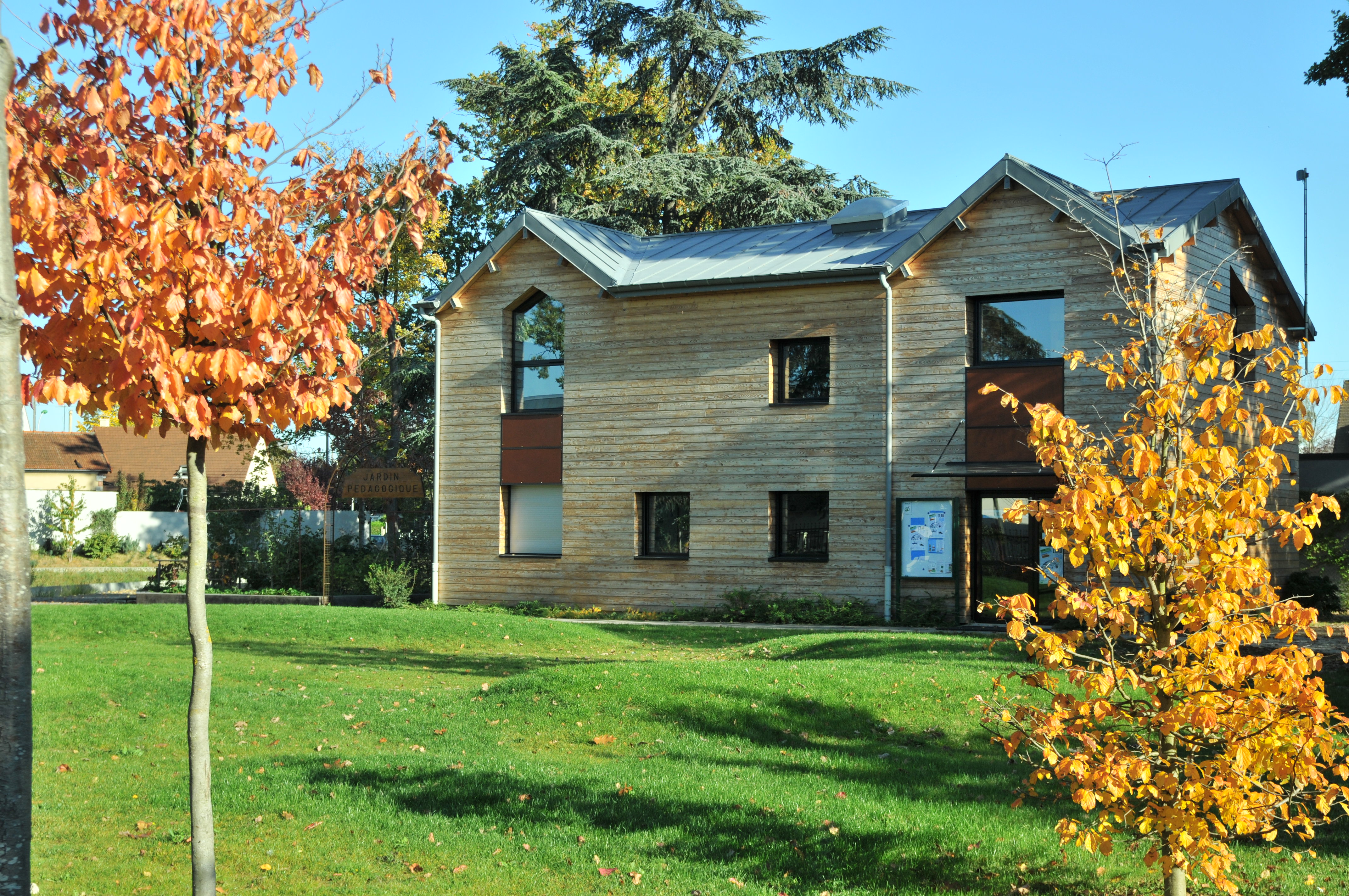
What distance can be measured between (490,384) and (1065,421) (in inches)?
830

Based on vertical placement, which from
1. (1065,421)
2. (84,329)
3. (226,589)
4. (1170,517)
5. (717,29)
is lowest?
(226,589)

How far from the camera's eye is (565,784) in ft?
26.2

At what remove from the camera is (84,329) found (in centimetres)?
500

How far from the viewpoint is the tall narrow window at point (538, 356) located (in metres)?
24.9

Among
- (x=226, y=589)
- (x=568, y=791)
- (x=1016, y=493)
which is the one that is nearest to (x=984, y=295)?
(x=1016, y=493)

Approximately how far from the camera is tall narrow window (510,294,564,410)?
24.9 m

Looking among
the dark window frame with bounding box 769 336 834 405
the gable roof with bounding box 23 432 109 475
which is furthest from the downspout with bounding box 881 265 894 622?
the gable roof with bounding box 23 432 109 475

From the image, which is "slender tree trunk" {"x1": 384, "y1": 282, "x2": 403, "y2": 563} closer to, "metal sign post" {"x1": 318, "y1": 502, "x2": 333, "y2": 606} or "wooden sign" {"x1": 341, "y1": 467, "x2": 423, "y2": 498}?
"metal sign post" {"x1": 318, "y1": 502, "x2": 333, "y2": 606}

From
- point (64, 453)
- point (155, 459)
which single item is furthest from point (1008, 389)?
point (155, 459)

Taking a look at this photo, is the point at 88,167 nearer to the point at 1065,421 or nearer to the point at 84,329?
the point at 84,329

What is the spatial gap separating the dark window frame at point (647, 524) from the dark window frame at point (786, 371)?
9.05 feet

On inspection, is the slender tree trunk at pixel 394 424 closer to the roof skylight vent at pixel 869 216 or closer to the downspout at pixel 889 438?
the roof skylight vent at pixel 869 216

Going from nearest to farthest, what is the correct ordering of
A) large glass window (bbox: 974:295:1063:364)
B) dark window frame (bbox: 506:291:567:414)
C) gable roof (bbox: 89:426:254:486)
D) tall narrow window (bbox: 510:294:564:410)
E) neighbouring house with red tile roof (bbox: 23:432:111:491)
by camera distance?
large glass window (bbox: 974:295:1063:364), tall narrow window (bbox: 510:294:564:410), dark window frame (bbox: 506:291:567:414), neighbouring house with red tile roof (bbox: 23:432:111:491), gable roof (bbox: 89:426:254:486)

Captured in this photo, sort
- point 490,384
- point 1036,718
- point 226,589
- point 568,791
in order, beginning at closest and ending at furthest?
1. point 1036,718
2. point 568,791
3. point 490,384
4. point 226,589
